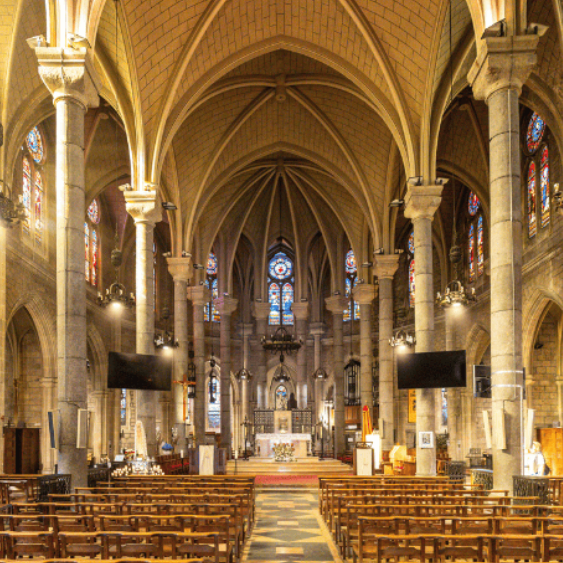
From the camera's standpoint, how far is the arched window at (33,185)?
80.6 feet

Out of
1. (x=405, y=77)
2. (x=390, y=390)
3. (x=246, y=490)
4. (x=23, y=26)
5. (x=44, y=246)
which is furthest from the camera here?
(x=390, y=390)

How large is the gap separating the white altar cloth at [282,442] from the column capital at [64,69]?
19559 millimetres

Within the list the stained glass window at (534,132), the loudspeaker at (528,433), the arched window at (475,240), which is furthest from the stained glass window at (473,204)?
the loudspeaker at (528,433)

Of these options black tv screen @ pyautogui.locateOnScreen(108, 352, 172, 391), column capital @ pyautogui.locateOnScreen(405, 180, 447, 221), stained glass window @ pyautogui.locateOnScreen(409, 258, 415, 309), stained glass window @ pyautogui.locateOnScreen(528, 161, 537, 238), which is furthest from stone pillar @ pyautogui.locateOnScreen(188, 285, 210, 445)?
stained glass window @ pyautogui.locateOnScreen(528, 161, 537, 238)

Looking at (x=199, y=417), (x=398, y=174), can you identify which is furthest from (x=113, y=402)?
(x=398, y=174)

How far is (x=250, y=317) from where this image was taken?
4306cm

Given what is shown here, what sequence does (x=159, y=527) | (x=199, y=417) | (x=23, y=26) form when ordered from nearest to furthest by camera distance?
(x=159, y=527) < (x=23, y=26) < (x=199, y=417)

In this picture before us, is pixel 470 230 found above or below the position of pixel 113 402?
above

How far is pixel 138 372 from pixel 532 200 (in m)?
14.9

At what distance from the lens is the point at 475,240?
105 ft

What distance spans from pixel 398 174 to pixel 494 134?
14.5 metres

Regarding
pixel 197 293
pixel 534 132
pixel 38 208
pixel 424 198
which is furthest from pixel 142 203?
pixel 534 132

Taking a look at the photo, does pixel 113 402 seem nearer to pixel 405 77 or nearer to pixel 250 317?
pixel 250 317

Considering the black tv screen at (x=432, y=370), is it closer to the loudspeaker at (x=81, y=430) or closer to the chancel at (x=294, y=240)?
the chancel at (x=294, y=240)
